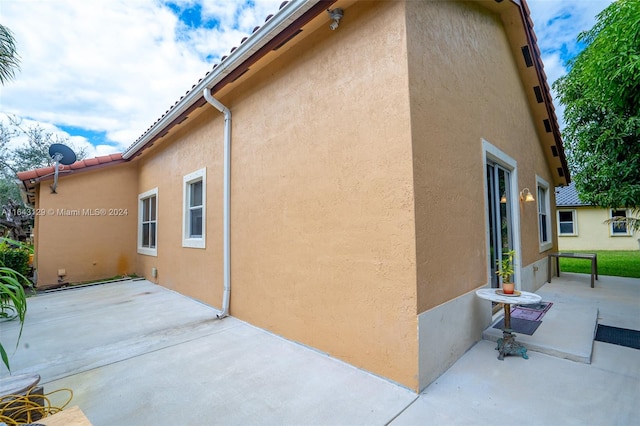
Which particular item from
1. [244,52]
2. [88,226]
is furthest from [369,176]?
[88,226]

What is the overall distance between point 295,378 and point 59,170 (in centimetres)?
901

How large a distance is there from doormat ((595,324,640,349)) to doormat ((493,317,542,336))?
2.21ft

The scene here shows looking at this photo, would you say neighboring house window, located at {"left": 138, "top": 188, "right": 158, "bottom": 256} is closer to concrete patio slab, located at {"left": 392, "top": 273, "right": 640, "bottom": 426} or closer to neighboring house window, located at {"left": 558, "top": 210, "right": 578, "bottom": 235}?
concrete patio slab, located at {"left": 392, "top": 273, "right": 640, "bottom": 426}

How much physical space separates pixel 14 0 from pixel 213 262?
209 inches

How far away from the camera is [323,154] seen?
3516 mm

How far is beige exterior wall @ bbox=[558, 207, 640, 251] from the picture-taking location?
674 inches

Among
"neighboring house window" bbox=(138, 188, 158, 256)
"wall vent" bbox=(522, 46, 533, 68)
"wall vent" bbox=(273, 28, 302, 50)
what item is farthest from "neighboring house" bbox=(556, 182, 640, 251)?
"neighboring house window" bbox=(138, 188, 158, 256)

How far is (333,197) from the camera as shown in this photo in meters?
3.38

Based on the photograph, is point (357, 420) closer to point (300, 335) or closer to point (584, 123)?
point (300, 335)

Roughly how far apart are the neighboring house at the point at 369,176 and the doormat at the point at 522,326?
1.17ft

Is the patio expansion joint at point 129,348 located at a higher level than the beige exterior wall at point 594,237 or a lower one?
lower

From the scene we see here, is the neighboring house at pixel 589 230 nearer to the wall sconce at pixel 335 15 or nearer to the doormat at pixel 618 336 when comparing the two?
the doormat at pixel 618 336

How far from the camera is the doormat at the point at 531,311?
4418mm

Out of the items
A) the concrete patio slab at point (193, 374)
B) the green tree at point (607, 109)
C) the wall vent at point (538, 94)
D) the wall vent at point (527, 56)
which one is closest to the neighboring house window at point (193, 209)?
the concrete patio slab at point (193, 374)
